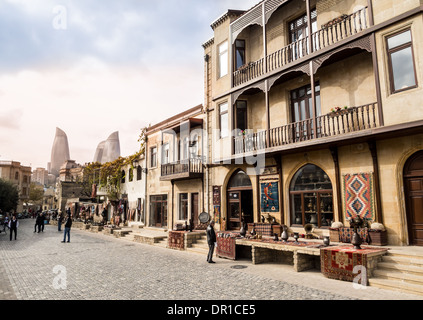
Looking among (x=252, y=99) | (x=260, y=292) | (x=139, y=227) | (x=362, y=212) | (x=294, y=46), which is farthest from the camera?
(x=139, y=227)

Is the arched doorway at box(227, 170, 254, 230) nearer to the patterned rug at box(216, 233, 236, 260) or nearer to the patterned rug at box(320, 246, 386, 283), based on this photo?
the patterned rug at box(216, 233, 236, 260)

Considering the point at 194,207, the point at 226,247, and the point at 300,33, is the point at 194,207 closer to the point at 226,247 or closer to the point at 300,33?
the point at 226,247

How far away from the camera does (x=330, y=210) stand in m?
11.5

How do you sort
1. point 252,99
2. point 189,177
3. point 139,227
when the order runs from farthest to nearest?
point 139,227 < point 189,177 < point 252,99

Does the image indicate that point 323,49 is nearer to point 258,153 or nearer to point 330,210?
point 258,153

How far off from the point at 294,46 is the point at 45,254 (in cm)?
1475

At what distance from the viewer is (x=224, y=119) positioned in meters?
16.2

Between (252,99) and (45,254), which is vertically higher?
(252,99)

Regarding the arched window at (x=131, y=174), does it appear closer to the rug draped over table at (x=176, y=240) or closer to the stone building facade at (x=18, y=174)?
the rug draped over table at (x=176, y=240)

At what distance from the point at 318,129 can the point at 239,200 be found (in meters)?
5.78

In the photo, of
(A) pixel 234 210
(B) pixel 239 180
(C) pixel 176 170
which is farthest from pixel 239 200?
(C) pixel 176 170

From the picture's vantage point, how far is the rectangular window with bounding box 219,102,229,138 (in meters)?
15.9

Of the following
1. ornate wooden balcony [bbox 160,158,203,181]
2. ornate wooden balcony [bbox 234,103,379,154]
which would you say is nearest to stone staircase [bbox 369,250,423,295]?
ornate wooden balcony [bbox 234,103,379,154]

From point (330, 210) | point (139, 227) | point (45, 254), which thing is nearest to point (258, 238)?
point (330, 210)
